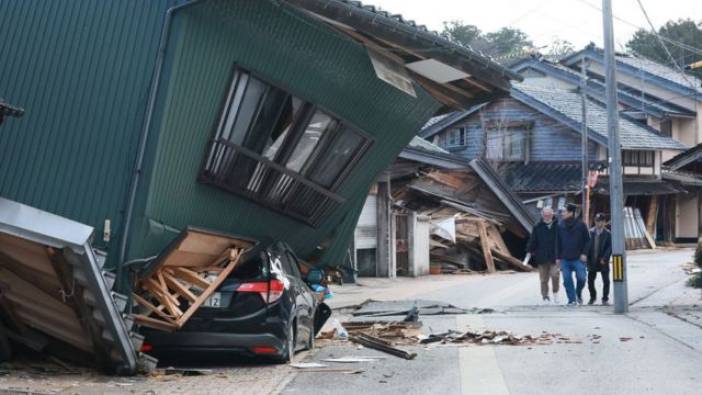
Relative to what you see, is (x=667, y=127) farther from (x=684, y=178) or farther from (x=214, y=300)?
(x=214, y=300)

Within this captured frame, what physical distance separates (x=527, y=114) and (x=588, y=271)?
3150 cm

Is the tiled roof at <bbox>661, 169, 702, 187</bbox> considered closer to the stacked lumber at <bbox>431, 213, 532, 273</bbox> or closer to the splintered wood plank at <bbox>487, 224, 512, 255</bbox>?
the splintered wood plank at <bbox>487, 224, 512, 255</bbox>

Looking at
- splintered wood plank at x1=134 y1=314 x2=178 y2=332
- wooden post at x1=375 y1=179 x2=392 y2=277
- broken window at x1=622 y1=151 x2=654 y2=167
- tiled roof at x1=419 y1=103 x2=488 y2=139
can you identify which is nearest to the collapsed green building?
splintered wood plank at x1=134 y1=314 x2=178 y2=332

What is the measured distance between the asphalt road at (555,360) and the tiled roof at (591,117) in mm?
30418

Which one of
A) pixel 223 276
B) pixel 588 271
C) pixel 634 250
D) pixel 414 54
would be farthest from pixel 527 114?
pixel 223 276

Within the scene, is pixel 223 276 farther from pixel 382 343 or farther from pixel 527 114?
pixel 527 114

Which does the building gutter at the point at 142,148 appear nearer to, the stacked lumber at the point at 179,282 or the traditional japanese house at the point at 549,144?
the stacked lumber at the point at 179,282

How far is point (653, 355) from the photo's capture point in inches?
484

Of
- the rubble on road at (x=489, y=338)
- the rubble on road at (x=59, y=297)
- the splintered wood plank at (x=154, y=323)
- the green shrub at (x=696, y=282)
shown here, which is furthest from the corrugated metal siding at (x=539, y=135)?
the rubble on road at (x=59, y=297)

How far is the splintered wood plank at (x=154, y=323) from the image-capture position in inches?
435

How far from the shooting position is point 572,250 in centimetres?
1995

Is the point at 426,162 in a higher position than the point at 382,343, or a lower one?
higher

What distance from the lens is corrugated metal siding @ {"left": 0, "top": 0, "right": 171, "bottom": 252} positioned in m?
11.5

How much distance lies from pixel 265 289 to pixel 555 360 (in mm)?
3320
